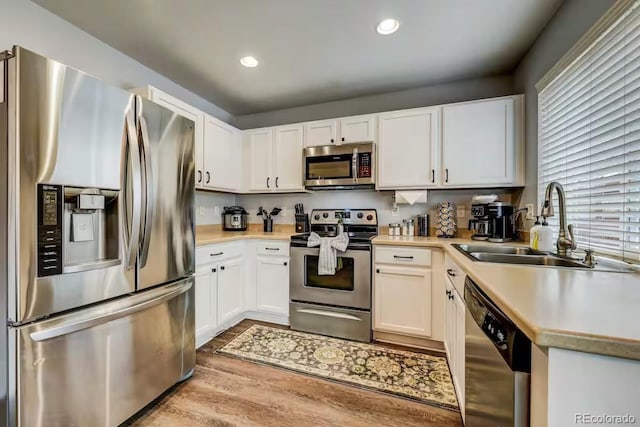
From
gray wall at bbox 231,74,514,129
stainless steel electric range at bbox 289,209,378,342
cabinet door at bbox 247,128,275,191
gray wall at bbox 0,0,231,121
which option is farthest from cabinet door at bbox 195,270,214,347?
gray wall at bbox 231,74,514,129

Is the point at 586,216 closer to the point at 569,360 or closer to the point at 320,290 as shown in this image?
the point at 569,360

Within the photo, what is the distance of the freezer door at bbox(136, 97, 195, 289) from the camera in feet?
5.03

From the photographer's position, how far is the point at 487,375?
97 cm

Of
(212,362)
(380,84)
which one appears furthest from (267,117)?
(212,362)

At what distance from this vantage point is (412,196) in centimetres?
273

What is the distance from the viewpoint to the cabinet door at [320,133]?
2.94 metres

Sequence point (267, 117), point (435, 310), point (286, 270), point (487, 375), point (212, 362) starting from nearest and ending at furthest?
point (487, 375) < point (212, 362) < point (435, 310) < point (286, 270) < point (267, 117)

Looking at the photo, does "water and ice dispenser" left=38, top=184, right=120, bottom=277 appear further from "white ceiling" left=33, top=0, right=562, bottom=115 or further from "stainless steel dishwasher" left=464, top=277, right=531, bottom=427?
"stainless steel dishwasher" left=464, top=277, right=531, bottom=427

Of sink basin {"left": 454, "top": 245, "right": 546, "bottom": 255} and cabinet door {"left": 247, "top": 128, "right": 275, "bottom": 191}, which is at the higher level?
cabinet door {"left": 247, "top": 128, "right": 275, "bottom": 191}

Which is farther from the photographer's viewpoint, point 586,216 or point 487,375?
point 586,216

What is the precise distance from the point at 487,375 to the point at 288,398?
48.5 inches

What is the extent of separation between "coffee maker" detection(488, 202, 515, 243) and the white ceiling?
4.14ft

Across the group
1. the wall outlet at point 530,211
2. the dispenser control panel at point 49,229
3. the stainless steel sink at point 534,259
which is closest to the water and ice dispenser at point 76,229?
the dispenser control panel at point 49,229

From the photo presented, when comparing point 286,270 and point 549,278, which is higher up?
point 549,278
